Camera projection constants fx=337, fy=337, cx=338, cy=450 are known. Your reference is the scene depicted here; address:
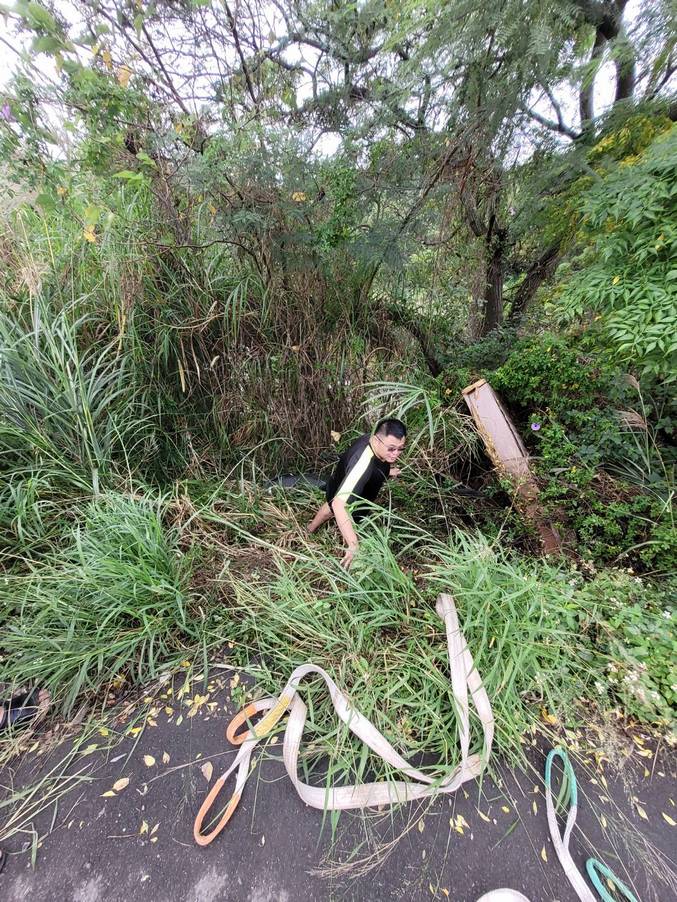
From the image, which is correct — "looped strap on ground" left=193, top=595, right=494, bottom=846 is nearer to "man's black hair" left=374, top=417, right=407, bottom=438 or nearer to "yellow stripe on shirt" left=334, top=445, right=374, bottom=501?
"yellow stripe on shirt" left=334, top=445, right=374, bottom=501

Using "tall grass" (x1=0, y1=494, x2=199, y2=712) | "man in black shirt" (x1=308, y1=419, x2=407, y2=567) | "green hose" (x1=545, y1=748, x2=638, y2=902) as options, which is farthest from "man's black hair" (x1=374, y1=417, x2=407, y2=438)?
"green hose" (x1=545, y1=748, x2=638, y2=902)

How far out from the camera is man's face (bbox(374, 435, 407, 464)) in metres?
2.14

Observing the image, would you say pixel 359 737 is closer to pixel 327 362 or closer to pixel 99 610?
pixel 99 610

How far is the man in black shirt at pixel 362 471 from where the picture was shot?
6.83 feet

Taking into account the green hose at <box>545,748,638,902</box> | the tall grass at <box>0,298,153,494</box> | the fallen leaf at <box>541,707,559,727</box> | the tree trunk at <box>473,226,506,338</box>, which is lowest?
the green hose at <box>545,748,638,902</box>

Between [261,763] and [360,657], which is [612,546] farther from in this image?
[261,763]

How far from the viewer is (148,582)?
189 cm

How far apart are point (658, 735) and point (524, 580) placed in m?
0.78

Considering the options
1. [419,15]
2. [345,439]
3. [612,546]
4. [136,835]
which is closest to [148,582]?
[136,835]

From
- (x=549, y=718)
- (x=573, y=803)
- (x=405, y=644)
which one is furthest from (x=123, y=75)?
(x=573, y=803)

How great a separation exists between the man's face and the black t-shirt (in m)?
0.07

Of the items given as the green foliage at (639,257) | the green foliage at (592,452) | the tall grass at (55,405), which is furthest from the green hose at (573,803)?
the tall grass at (55,405)

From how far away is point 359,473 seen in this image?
220 cm

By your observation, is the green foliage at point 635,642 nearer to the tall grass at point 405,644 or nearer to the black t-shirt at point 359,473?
the tall grass at point 405,644
